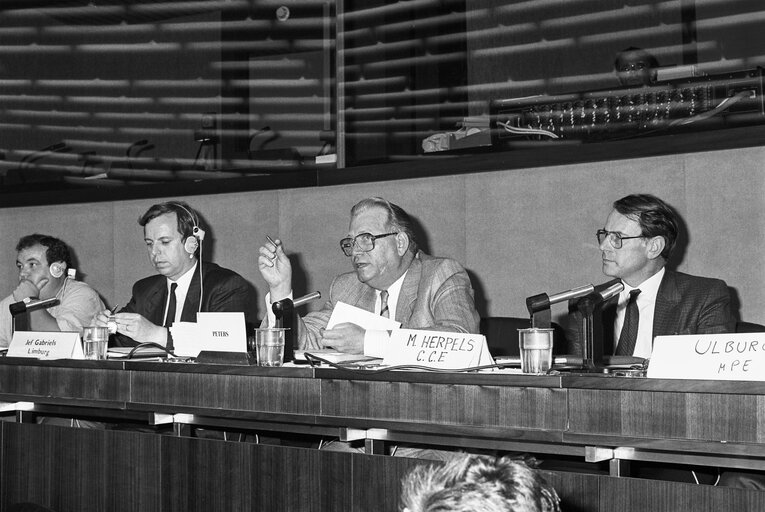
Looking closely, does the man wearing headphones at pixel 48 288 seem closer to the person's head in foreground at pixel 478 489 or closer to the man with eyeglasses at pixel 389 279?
the man with eyeglasses at pixel 389 279

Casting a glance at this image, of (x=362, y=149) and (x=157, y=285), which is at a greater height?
(x=362, y=149)

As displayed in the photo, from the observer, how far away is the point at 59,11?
20.9 ft

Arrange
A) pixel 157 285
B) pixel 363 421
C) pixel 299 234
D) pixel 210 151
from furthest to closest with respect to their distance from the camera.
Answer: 1. pixel 210 151
2. pixel 299 234
3. pixel 157 285
4. pixel 363 421

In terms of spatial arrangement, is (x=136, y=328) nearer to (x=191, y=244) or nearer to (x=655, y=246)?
(x=191, y=244)

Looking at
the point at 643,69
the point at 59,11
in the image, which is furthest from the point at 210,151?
the point at 643,69

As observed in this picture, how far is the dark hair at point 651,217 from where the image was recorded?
108 inches

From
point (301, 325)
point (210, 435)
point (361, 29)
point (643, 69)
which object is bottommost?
point (210, 435)

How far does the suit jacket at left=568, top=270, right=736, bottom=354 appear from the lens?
2.58 meters

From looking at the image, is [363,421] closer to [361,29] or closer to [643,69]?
[643,69]

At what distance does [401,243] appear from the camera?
9.56 feet

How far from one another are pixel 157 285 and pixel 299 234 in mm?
874

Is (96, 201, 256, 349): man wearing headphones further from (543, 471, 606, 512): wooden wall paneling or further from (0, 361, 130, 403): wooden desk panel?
(543, 471, 606, 512): wooden wall paneling

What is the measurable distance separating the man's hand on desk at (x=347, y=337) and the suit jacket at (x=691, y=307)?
0.61 m

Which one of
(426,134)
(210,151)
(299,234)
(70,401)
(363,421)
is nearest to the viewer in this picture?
(363,421)
